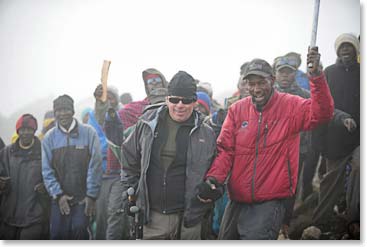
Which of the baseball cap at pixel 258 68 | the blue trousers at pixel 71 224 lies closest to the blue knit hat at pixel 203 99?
the baseball cap at pixel 258 68

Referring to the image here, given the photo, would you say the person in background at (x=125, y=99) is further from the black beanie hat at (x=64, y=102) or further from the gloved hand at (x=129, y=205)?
the gloved hand at (x=129, y=205)

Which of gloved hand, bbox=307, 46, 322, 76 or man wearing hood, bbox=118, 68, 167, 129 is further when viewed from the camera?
man wearing hood, bbox=118, 68, 167, 129

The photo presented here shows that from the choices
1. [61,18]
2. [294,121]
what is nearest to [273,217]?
[294,121]

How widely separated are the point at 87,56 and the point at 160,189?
1.23 metres

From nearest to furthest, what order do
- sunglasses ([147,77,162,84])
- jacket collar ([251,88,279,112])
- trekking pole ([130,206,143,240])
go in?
trekking pole ([130,206,143,240]), jacket collar ([251,88,279,112]), sunglasses ([147,77,162,84])

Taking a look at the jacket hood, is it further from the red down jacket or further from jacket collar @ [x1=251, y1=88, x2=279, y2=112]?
jacket collar @ [x1=251, y1=88, x2=279, y2=112]

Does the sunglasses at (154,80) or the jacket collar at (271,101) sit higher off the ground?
the sunglasses at (154,80)

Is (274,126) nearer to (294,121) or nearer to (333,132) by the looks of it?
(294,121)

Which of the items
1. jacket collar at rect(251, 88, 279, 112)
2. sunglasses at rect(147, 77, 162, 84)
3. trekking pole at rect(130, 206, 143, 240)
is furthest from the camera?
sunglasses at rect(147, 77, 162, 84)

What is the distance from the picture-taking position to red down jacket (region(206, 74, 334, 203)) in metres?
4.48

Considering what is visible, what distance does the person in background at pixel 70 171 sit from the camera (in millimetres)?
4598

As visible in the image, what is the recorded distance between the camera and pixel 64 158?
4617mm

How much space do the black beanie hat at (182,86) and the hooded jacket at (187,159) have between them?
14 cm

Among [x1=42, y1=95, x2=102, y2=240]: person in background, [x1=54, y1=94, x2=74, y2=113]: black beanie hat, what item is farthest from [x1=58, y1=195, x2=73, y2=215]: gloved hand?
[x1=54, y1=94, x2=74, y2=113]: black beanie hat
